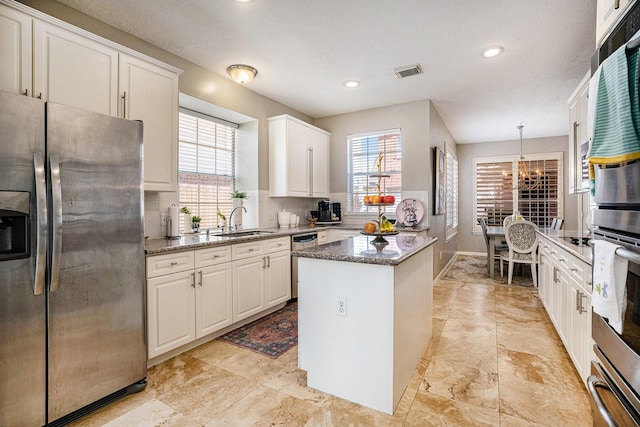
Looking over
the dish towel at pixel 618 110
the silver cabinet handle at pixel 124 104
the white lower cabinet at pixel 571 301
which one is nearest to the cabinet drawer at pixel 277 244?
the silver cabinet handle at pixel 124 104

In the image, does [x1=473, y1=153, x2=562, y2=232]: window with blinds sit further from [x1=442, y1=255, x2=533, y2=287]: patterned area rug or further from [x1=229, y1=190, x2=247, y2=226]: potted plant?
[x1=229, y1=190, x2=247, y2=226]: potted plant

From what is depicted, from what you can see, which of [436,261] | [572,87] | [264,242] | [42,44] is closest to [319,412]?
[264,242]

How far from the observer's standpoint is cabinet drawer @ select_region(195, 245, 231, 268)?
2.66m

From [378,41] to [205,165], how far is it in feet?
7.59

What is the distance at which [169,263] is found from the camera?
2.43m

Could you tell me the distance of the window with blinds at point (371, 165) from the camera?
480 cm

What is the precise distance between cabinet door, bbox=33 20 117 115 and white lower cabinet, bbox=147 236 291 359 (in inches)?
47.3

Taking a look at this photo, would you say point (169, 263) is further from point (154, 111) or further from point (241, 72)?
point (241, 72)

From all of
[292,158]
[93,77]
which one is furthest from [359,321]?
[292,158]

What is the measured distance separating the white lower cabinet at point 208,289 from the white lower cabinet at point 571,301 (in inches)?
104

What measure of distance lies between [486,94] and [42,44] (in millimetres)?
4628

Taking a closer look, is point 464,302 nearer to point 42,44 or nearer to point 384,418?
point 384,418

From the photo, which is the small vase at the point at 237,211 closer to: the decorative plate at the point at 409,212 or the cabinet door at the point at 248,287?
the cabinet door at the point at 248,287

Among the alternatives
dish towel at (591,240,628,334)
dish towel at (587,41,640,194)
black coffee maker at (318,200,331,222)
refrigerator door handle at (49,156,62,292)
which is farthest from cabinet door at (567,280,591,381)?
black coffee maker at (318,200,331,222)
